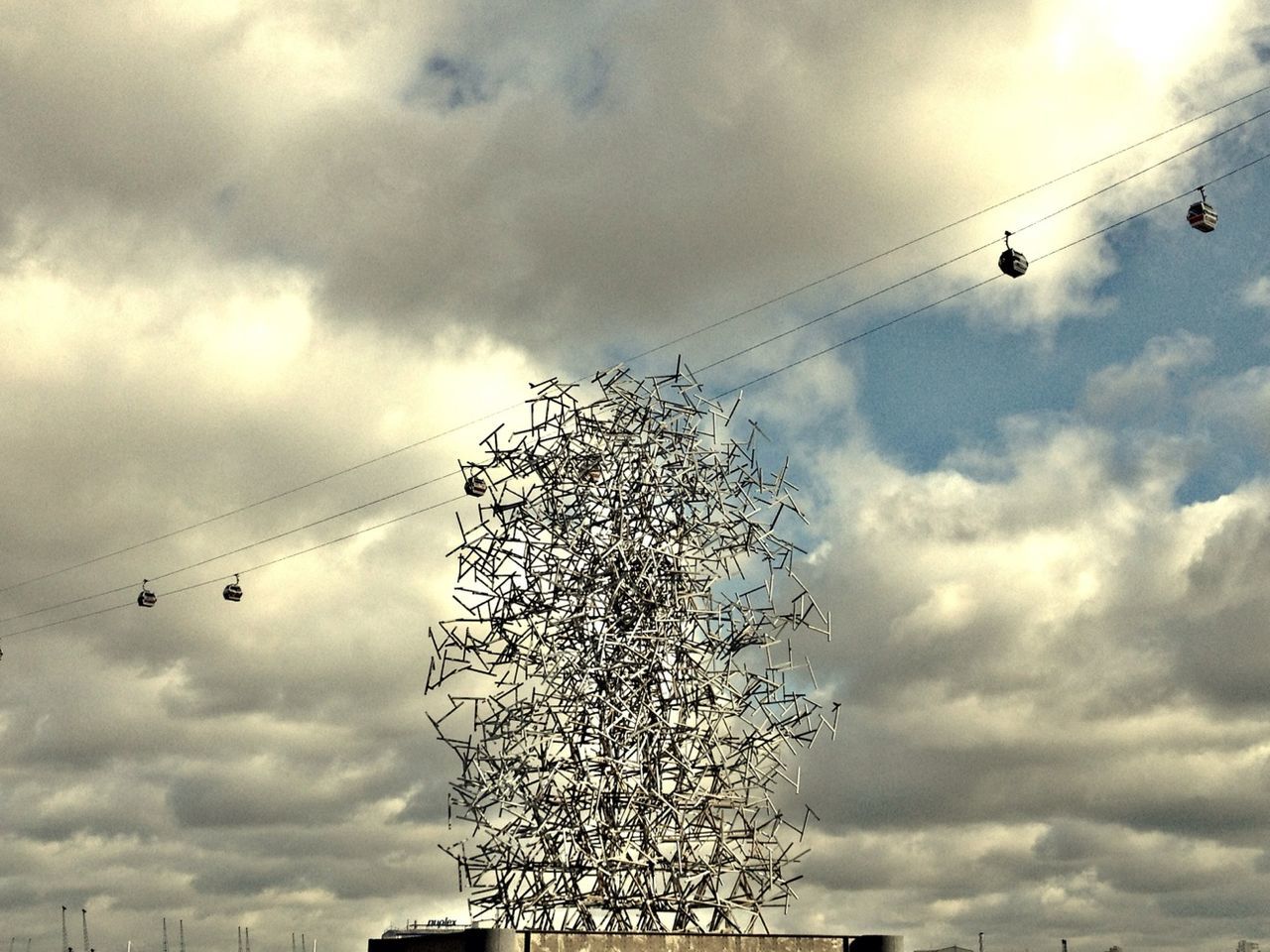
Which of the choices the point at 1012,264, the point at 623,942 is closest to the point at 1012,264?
the point at 1012,264

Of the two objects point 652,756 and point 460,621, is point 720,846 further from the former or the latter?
point 460,621

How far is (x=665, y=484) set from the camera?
22438mm

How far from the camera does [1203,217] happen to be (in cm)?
1727

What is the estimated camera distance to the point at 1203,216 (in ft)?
56.6

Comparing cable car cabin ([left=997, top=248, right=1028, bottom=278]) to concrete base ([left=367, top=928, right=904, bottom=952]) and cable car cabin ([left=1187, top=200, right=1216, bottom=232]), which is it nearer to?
cable car cabin ([left=1187, top=200, right=1216, bottom=232])

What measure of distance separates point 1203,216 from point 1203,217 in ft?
0.04

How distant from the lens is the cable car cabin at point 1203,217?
17203mm

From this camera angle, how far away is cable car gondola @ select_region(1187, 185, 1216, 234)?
17.2 metres

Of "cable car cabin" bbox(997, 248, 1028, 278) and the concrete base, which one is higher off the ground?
"cable car cabin" bbox(997, 248, 1028, 278)

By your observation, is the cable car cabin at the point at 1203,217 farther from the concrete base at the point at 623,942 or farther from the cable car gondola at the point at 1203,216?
the concrete base at the point at 623,942

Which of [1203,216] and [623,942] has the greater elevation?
[1203,216]

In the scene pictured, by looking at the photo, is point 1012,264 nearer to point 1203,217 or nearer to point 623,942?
point 1203,217

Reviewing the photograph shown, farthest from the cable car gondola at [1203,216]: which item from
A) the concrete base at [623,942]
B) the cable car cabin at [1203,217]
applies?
the concrete base at [623,942]

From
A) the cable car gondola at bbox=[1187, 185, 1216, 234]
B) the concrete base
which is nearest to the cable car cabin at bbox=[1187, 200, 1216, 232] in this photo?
the cable car gondola at bbox=[1187, 185, 1216, 234]
